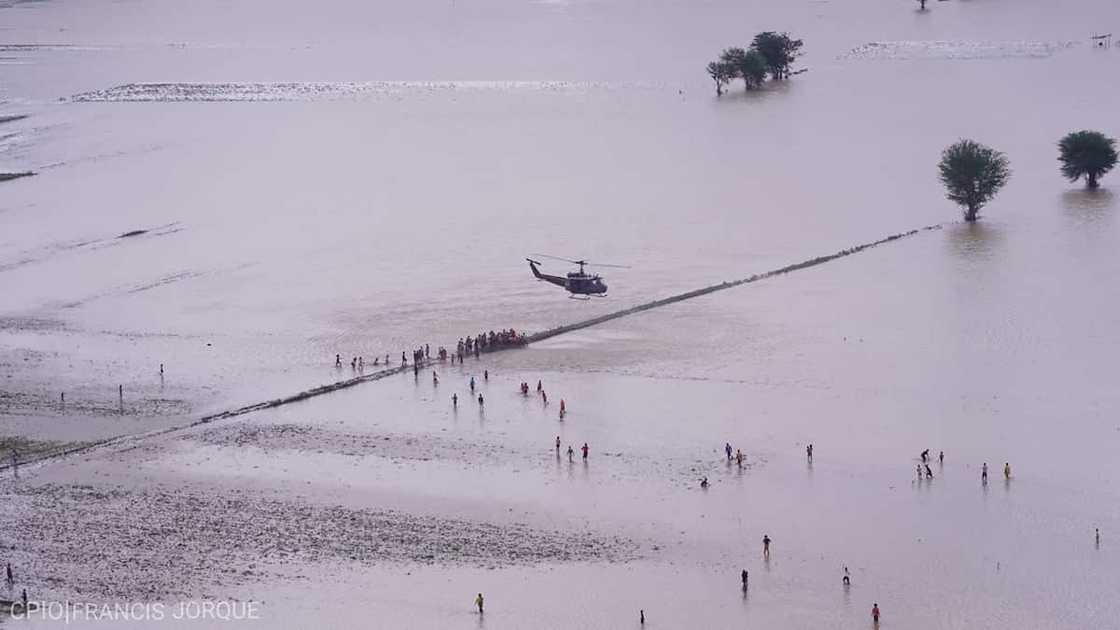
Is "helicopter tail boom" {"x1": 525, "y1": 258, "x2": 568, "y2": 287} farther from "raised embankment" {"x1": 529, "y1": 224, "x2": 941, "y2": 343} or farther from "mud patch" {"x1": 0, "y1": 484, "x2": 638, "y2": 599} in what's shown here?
"mud patch" {"x1": 0, "y1": 484, "x2": 638, "y2": 599}

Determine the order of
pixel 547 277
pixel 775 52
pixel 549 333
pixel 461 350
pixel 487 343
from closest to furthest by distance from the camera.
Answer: pixel 461 350, pixel 487 343, pixel 549 333, pixel 547 277, pixel 775 52

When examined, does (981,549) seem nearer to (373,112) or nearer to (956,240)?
(956,240)

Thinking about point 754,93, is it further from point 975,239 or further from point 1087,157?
point 975,239

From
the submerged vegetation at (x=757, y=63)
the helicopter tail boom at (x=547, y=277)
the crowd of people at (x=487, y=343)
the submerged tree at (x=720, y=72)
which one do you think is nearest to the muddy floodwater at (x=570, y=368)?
the helicopter tail boom at (x=547, y=277)

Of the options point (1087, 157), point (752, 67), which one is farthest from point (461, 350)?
point (752, 67)

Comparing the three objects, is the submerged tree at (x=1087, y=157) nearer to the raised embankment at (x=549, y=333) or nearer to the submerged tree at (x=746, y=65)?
the raised embankment at (x=549, y=333)

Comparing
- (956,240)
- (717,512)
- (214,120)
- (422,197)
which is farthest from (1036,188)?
(214,120)
